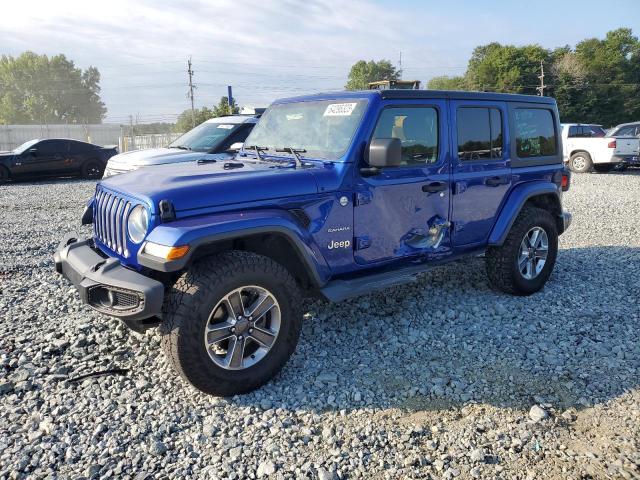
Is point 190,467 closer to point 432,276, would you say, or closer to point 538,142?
point 432,276

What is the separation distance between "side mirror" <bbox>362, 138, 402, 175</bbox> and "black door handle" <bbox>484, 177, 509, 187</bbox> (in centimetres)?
140

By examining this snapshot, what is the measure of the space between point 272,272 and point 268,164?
1.05 meters

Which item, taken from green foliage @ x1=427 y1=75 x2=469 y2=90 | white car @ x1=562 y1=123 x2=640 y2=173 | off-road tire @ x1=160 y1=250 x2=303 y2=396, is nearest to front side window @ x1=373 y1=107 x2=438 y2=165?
off-road tire @ x1=160 y1=250 x2=303 y2=396

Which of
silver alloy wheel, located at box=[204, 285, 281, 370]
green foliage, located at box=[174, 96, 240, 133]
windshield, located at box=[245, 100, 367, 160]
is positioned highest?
green foliage, located at box=[174, 96, 240, 133]

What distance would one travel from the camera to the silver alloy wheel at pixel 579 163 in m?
17.0

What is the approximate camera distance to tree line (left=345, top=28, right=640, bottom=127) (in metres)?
52.5

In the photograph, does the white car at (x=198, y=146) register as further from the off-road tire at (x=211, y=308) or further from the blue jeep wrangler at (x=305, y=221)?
the off-road tire at (x=211, y=308)

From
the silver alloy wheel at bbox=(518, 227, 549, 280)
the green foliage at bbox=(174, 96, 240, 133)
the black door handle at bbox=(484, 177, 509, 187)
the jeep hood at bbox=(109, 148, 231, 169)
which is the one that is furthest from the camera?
the green foliage at bbox=(174, 96, 240, 133)

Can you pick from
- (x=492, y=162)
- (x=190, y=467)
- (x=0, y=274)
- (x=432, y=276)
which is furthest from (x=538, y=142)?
(x=0, y=274)

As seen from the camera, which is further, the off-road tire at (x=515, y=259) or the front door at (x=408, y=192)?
the off-road tire at (x=515, y=259)

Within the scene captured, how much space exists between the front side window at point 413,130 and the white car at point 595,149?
46.6 ft

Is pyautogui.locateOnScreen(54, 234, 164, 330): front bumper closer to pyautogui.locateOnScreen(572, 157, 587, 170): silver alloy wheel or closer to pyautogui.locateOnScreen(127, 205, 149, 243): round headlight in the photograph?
pyautogui.locateOnScreen(127, 205, 149, 243): round headlight

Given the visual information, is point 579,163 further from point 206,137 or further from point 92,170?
point 92,170

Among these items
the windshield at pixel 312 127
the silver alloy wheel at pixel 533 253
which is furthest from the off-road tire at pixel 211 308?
the silver alloy wheel at pixel 533 253
